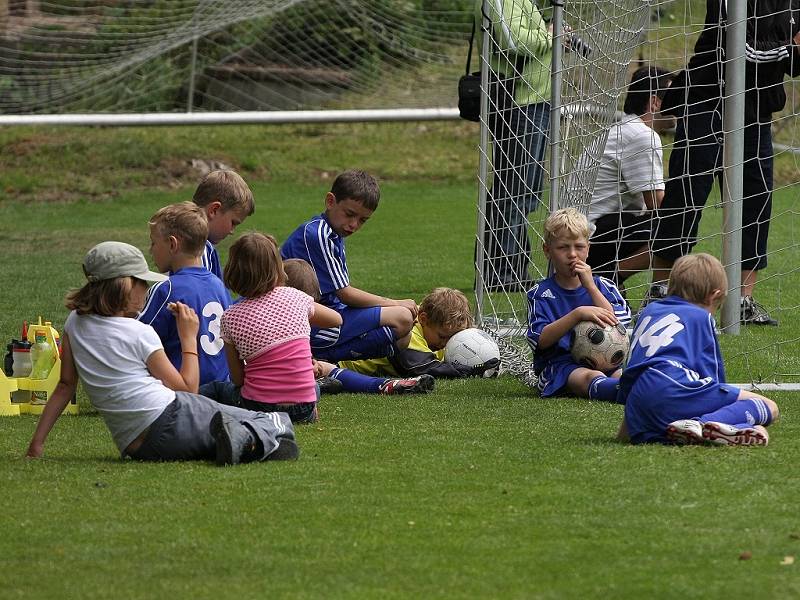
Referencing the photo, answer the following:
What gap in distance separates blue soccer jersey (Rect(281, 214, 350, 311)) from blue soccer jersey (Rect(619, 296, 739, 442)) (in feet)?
7.67

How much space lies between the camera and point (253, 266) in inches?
229

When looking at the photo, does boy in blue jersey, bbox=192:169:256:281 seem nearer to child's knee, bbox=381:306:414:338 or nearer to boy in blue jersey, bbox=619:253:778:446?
child's knee, bbox=381:306:414:338

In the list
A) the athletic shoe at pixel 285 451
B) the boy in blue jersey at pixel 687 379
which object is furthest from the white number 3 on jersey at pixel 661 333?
the athletic shoe at pixel 285 451

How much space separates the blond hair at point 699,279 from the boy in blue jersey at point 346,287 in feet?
7.29

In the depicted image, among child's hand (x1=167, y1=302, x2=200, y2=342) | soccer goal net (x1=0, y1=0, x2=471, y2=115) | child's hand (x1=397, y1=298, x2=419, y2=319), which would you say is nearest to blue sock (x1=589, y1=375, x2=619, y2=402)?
child's hand (x1=397, y1=298, x2=419, y2=319)

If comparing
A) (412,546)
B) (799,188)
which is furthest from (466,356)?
(799,188)

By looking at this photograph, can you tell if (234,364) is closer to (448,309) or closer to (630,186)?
(448,309)

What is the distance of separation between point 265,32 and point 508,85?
328 inches

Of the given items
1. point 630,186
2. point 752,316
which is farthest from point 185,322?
point 630,186

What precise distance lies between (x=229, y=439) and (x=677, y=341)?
176 cm

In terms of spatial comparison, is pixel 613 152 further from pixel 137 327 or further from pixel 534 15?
pixel 137 327

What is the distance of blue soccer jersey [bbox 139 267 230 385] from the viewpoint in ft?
19.4

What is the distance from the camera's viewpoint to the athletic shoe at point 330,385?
22.6ft

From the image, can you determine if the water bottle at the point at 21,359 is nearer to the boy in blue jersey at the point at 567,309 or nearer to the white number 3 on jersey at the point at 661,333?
the boy in blue jersey at the point at 567,309
